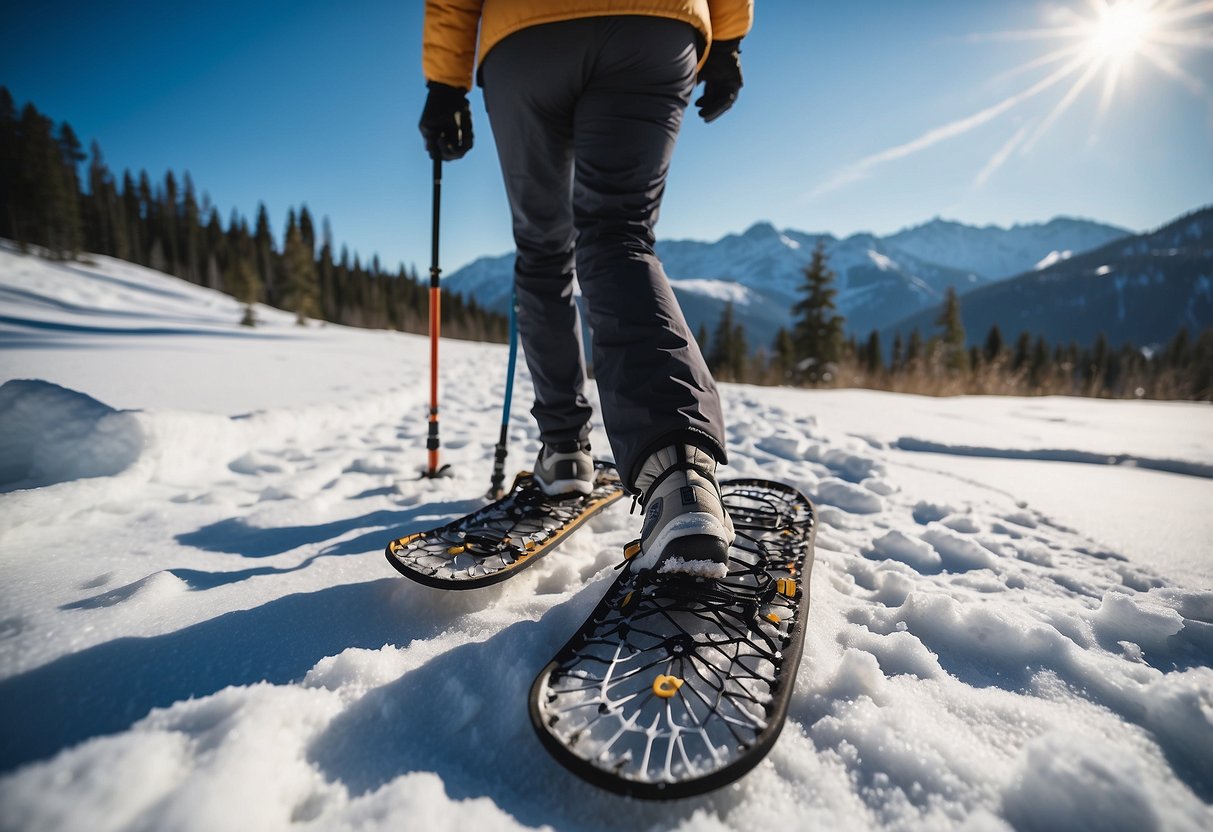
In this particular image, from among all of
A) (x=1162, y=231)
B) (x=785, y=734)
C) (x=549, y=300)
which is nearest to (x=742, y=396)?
(x=549, y=300)

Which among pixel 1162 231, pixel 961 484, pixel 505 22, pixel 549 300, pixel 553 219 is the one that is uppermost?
pixel 1162 231

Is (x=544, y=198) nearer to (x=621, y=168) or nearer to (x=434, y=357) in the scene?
(x=621, y=168)

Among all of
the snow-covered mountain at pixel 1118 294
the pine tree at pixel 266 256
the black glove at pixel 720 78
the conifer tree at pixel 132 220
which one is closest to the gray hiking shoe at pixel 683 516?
the black glove at pixel 720 78

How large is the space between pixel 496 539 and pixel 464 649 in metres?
0.40

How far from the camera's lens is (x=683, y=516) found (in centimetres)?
100

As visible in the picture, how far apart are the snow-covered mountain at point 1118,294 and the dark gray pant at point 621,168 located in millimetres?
151682

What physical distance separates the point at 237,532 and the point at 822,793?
1.56 meters

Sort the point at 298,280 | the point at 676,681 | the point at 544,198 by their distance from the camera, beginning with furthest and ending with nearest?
the point at 298,280 → the point at 544,198 → the point at 676,681

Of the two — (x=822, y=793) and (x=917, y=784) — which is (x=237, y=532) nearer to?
(x=822, y=793)

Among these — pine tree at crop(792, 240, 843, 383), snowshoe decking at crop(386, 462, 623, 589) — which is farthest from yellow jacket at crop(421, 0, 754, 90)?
pine tree at crop(792, 240, 843, 383)

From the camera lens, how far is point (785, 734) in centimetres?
77

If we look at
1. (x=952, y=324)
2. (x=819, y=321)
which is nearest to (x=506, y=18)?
(x=819, y=321)

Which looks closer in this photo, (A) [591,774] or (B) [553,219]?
(A) [591,774]

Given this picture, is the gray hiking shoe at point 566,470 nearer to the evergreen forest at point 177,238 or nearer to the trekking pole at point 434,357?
the trekking pole at point 434,357
